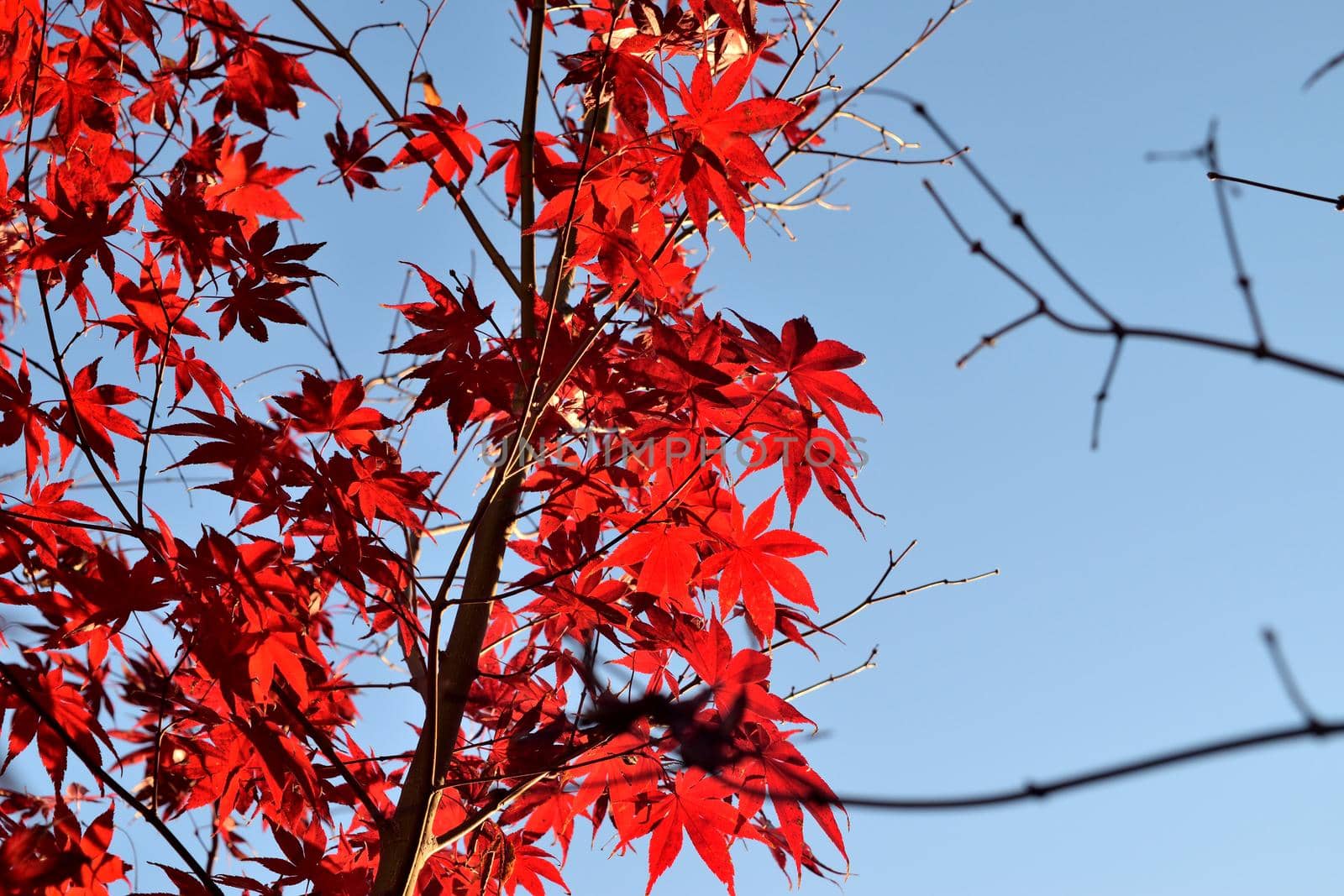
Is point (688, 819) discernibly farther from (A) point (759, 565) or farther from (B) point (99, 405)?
(B) point (99, 405)

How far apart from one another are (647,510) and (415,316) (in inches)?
18.9

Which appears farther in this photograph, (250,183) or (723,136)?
(250,183)

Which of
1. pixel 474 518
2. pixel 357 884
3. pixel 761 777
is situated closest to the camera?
pixel 474 518

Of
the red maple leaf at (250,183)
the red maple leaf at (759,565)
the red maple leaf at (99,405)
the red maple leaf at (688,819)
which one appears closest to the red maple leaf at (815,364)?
the red maple leaf at (759,565)

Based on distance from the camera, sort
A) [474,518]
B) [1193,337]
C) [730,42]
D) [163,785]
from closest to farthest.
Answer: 1. [1193,337]
2. [474,518]
3. [730,42]
4. [163,785]

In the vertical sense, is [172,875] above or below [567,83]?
below

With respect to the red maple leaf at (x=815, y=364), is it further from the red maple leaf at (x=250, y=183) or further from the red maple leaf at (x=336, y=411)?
the red maple leaf at (x=250, y=183)

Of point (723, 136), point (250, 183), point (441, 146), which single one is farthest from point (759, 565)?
point (250, 183)

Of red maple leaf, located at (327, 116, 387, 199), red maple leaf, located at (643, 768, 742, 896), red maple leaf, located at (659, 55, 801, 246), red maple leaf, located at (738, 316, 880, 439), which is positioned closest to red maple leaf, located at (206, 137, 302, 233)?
red maple leaf, located at (327, 116, 387, 199)

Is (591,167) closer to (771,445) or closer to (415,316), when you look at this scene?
(415,316)


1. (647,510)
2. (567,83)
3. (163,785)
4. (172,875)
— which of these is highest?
(567,83)

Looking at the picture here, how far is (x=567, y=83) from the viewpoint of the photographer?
1.61 m

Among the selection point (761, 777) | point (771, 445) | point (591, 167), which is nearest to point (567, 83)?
point (591, 167)

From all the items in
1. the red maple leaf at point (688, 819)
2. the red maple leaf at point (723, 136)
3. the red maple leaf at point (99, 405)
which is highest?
the red maple leaf at point (723, 136)
